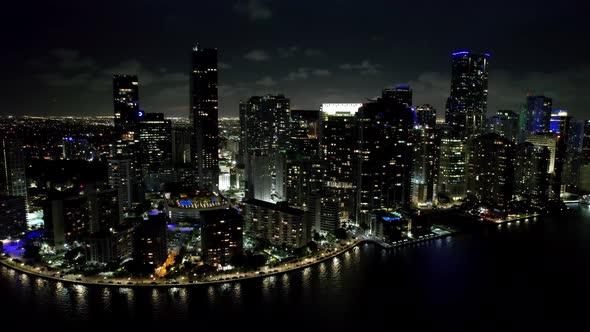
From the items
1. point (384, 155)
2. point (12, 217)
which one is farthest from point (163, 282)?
point (384, 155)

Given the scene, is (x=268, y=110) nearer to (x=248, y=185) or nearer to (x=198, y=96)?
(x=198, y=96)

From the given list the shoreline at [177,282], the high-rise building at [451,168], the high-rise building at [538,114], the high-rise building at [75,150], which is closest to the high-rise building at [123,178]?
the shoreline at [177,282]

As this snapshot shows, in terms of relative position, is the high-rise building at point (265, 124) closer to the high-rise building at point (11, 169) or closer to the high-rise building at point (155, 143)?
the high-rise building at point (155, 143)

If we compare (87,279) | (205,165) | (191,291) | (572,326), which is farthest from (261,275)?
(205,165)

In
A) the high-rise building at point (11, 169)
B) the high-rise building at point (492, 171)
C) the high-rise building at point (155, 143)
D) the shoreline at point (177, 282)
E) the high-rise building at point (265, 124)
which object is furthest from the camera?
the high-rise building at point (265, 124)

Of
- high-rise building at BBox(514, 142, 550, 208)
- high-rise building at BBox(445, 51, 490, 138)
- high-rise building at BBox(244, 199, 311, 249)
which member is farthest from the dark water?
high-rise building at BBox(445, 51, 490, 138)

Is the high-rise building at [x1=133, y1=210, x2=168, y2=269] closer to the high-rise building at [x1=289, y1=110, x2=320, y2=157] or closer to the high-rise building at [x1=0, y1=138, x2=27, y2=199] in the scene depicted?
the high-rise building at [x1=0, y1=138, x2=27, y2=199]
